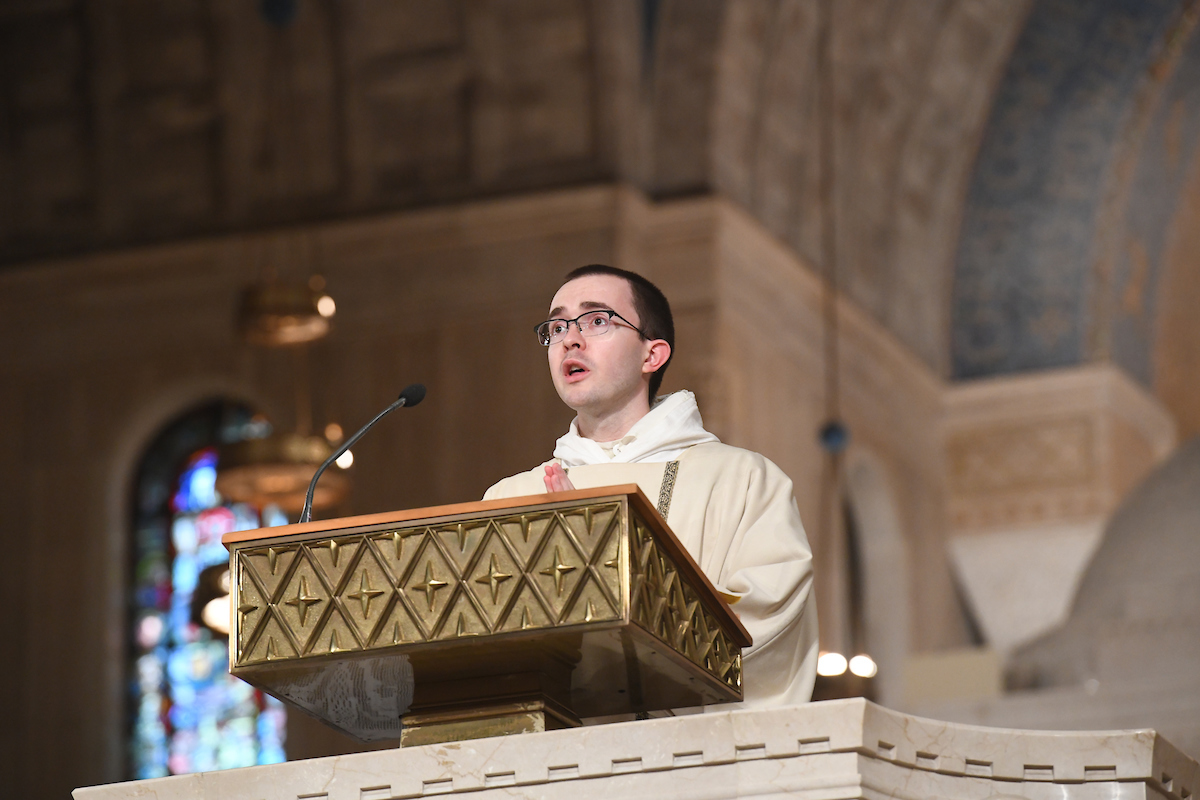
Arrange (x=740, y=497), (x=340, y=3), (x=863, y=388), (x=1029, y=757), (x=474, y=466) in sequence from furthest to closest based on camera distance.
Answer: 1. (x=863, y=388)
2. (x=340, y=3)
3. (x=474, y=466)
4. (x=740, y=497)
5. (x=1029, y=757)

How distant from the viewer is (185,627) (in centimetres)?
1300

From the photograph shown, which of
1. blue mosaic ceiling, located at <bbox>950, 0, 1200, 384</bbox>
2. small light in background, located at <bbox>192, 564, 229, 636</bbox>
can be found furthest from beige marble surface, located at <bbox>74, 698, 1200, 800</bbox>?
blue mosaic ceiling, located at <bbox>950, 0, 1200, 384</bbox>

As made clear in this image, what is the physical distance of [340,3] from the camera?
13.1m

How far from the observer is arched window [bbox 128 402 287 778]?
12617 millimetres

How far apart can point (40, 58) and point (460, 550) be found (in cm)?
1199

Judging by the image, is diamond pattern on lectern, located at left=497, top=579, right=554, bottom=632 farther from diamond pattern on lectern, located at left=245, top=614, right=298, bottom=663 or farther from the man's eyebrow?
the man's eyebrow

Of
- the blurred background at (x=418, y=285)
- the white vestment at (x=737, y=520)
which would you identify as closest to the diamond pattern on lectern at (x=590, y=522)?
the white vestment at (x=737, y=520)

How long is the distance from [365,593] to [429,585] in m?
0.09

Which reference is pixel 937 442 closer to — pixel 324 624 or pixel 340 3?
pixel 340 3

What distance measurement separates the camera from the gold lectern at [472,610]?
2.47 metres

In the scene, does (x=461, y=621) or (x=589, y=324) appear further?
(x=589, y=324)

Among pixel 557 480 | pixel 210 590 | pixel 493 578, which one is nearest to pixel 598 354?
pixel 557 480

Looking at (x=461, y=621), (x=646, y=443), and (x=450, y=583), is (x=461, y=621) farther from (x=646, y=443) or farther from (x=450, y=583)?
(x=646, y=443)

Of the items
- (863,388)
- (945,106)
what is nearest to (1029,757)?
(863,388)
